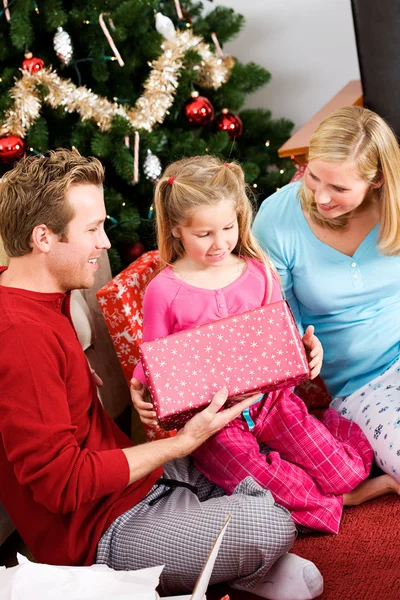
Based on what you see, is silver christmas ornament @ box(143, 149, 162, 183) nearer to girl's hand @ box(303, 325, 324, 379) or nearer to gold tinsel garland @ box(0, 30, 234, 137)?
gold tinsel garland @ box(0, 30, 234, 137)

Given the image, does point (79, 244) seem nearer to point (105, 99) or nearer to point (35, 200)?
point (35, 200)

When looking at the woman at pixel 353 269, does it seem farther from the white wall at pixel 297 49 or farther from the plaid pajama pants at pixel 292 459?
the white wall at pixel 297 49

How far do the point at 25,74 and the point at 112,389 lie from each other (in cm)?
104

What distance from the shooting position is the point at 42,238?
154 centimetres

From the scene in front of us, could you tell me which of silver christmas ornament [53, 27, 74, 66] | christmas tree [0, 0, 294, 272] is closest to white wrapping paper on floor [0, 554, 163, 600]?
christmas tree [0, 0, 294, 272]

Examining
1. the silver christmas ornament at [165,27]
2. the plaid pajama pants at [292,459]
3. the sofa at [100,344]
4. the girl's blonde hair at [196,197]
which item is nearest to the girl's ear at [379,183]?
the girl's blonde hair at [196,197]

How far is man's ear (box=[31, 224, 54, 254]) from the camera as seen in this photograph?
1.53 metres

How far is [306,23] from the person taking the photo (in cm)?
320

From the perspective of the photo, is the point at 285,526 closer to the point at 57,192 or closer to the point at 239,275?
the point at 239,275

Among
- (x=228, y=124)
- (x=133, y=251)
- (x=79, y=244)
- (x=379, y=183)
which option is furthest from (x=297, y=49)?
(x=79, y=244)

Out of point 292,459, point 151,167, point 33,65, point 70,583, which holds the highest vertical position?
point 33,65

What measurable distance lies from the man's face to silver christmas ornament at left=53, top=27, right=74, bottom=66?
1155 mm

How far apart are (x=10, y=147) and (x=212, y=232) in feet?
3.35

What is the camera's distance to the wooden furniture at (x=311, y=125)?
2514 millimetres
